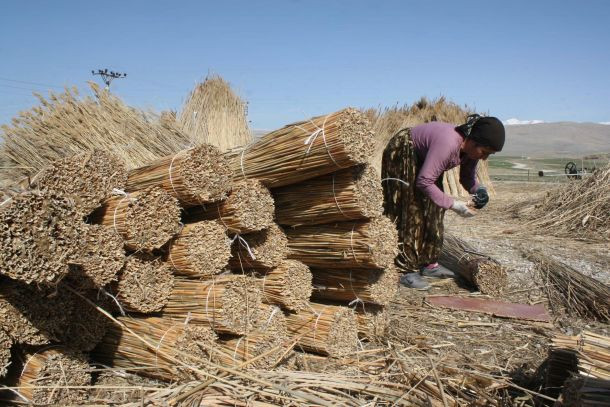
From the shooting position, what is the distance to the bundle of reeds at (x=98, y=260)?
7.33ft

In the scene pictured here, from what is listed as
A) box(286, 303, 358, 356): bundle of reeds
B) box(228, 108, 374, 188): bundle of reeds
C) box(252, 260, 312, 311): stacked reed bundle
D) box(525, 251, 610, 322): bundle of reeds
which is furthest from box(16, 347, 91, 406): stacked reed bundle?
box(525, 251, 610, 322): bundle of reeds

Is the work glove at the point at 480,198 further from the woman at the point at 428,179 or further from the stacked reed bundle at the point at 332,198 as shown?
the stacked reed bundle at the point at 332,198

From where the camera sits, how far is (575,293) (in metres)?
4.18

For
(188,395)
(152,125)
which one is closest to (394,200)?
(152,125)

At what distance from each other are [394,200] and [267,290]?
1847 mm

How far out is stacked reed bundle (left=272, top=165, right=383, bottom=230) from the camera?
2.85m

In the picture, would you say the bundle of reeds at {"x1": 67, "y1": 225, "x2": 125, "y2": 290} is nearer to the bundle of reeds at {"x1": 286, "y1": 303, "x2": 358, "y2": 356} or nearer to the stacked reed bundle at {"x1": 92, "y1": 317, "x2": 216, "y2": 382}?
the stacked reed bundle at {"x1": 92, "y1": 317, "x2": 216, "y2": 382}

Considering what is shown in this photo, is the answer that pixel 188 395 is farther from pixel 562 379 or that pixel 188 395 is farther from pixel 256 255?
pixel 562 379

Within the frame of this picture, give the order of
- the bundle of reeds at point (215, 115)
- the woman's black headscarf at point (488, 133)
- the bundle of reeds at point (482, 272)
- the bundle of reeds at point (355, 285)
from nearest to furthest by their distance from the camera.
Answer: the bundle of reeds at point (355, 285), the woman's black headscarf at point (488, 133), the bundle of reeds at point (482, 272), the bundle of reeds at point (215, 115)

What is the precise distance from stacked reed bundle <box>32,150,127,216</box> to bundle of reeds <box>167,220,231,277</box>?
1.33 ft

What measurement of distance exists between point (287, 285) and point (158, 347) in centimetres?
78

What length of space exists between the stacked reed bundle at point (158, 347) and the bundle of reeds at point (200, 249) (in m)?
0.28

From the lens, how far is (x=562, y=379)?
2.42m

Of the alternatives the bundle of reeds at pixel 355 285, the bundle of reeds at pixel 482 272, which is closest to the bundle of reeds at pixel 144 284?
the bundle of reeds at pixel 355 285
